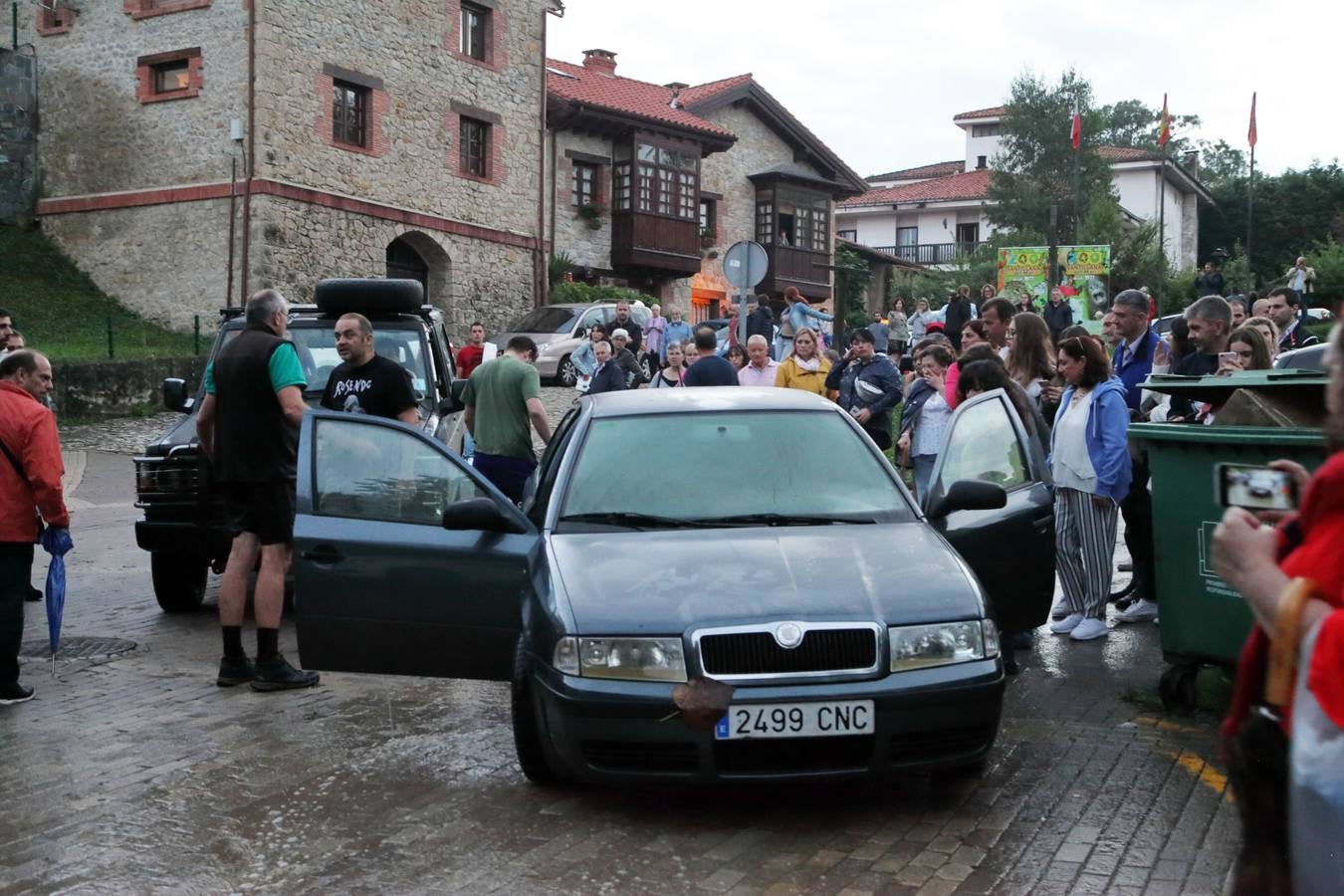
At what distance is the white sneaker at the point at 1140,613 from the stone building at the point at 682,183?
98.2 feet

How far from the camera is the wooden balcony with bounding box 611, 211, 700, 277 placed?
40281 mm

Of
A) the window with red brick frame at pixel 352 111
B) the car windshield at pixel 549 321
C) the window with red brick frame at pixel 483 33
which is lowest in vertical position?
the car windshield at pixel 549 321

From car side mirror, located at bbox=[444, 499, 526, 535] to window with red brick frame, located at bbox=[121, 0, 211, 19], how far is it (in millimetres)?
26638

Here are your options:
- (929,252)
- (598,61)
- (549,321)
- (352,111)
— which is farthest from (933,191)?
(549,321)

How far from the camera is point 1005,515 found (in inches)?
247

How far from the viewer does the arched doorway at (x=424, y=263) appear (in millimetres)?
32719

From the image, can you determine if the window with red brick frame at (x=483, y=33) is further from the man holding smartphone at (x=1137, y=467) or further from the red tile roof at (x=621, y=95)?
the man holding smartphone at (x=1137, y=467)

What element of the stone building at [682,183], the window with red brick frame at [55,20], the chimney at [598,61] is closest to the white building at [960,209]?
the stone building at [682,183]

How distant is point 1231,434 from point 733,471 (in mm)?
2027

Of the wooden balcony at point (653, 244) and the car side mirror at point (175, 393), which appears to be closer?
the car side mirror at point (175, 393)

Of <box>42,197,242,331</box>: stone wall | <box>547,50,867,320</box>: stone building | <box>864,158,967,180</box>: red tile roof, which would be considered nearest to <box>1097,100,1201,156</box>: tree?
<box>864,158,967,180</box>: red tile roof

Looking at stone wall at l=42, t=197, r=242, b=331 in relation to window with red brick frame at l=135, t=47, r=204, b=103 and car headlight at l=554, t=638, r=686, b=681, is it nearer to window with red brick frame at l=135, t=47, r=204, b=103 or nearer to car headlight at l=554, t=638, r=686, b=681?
window with red brick frame at l=135, t=47, r=204, b=103

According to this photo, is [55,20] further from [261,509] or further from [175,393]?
[261,509]

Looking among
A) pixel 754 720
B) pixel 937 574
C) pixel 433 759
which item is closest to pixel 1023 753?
pixel 937 574
